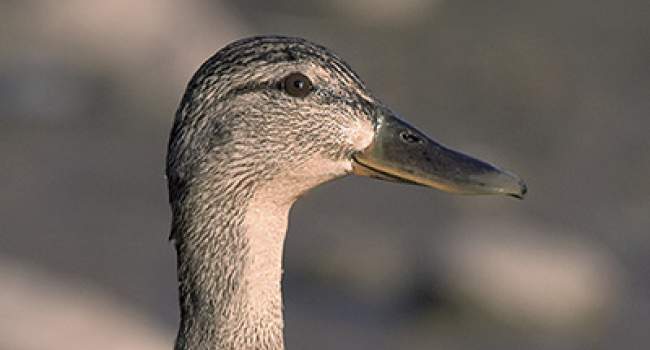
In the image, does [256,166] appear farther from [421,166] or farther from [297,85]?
[421,166]

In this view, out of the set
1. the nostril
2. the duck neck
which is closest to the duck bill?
the nostril

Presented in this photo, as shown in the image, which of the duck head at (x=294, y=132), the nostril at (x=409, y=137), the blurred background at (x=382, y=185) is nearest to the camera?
the duck head at (x=294, y=132)

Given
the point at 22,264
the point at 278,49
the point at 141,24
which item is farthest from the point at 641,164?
the point at 278,49

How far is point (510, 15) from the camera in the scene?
1265 cm

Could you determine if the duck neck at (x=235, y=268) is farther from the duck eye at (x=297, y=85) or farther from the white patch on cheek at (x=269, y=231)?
the duck eye at (x=297, y=85)

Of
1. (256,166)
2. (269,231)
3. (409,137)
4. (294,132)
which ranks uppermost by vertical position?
(409,137)

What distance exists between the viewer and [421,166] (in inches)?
153

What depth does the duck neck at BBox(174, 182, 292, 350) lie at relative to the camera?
148 inches

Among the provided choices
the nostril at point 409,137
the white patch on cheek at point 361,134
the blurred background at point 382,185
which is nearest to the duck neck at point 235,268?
the white patch on cheek at point 361,134

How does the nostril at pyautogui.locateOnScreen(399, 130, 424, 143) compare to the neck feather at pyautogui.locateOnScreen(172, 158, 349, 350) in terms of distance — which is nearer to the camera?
the neck feather at pyautogui.locateOnScreen(172, 158, 349, 350)

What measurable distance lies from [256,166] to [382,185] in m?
6.39

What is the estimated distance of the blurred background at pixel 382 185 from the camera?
27.7 feet

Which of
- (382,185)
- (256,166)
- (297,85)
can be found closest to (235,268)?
(256,166)

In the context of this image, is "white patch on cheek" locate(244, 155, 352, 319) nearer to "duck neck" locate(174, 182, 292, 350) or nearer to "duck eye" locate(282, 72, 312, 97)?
"duck neck" locate(174, 182, 292, 350)
